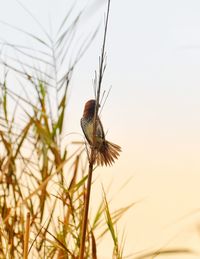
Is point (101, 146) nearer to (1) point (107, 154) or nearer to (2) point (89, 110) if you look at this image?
(1) point (107, 154)

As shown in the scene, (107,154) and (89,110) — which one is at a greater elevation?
(89,110)

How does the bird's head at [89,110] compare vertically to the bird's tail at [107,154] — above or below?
above

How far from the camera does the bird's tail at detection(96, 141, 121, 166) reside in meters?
1.64

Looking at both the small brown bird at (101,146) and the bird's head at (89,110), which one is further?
the bird's head at (89,110)

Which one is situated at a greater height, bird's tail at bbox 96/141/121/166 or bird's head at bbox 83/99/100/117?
bird's head at bbox 83/99/100/117

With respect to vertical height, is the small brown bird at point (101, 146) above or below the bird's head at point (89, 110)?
below

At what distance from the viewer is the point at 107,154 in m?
1.64

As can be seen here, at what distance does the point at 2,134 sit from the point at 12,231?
0.33 meters

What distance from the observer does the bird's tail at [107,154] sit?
1.64 metres

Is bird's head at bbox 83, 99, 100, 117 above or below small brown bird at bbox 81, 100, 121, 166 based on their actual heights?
above

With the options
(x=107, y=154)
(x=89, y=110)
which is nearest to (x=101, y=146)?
(x=107, y=154)

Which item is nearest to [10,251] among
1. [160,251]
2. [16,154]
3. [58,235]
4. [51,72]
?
[58,235]

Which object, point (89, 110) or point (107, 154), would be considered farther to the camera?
point (89, 110)

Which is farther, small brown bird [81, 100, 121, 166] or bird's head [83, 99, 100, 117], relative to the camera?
bird's head [83, 99, 100, 117]
